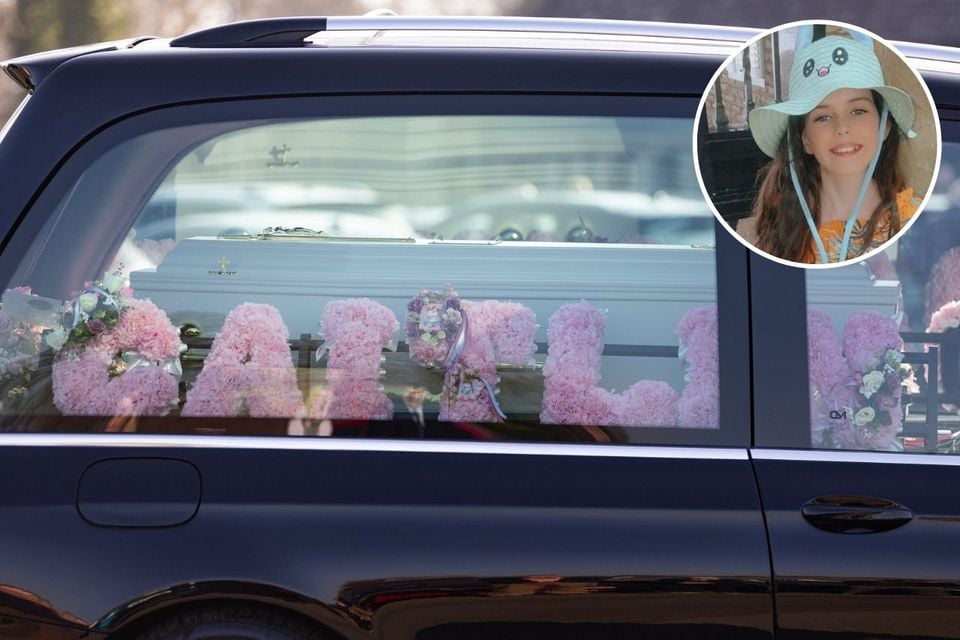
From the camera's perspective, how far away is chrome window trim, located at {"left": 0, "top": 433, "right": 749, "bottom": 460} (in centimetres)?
227

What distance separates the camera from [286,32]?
101 inches

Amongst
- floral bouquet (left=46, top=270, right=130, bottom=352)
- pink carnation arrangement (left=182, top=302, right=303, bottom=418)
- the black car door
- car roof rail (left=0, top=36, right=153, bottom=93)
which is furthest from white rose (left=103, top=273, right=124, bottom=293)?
the black car door

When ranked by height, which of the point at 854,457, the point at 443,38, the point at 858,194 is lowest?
the point at 854,457

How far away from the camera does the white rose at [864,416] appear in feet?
7.69

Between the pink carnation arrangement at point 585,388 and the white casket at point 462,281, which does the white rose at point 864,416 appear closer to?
the white casket at point 462,281

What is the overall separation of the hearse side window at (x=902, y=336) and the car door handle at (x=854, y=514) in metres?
0.13

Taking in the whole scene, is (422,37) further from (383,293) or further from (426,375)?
(426,375)

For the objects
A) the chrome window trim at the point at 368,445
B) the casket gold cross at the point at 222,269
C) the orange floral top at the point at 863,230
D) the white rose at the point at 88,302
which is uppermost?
the orange floral top at the point at 863,230

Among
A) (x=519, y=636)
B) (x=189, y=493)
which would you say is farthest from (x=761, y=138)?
(x=189, y=493)

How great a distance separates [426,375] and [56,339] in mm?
705

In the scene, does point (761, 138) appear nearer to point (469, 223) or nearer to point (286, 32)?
point (469, 223)

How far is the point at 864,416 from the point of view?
2.35m

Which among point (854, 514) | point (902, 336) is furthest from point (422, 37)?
point (854, 514)

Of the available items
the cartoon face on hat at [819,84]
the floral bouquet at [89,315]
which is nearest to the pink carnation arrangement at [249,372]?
the floral bouquet at [89,315]
